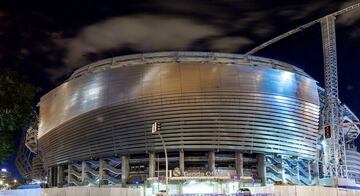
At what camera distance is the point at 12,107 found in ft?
106

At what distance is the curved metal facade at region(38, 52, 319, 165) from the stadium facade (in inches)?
9.0

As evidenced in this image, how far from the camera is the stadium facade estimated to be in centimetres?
10500

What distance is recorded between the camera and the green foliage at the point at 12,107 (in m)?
31.8

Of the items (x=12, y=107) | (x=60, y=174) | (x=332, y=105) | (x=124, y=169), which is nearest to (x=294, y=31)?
(x=332, y=105)

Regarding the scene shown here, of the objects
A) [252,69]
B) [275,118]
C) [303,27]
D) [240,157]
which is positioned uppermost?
[303,27]

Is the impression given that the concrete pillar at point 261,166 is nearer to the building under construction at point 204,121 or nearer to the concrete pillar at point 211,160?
the building under construction at point 204,121

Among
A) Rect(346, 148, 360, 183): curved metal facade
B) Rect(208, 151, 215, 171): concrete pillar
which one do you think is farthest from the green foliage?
Rect(346, 148, 360, 183): curved metal facade

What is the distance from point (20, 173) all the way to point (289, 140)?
122542mm

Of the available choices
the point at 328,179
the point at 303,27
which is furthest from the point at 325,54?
the point at 328,179

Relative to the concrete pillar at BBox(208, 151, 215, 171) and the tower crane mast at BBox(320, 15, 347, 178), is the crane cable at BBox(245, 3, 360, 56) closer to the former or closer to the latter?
the tower crane mast at BBox(320, 15, 347, 178)

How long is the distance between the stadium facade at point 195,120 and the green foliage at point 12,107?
6307cm

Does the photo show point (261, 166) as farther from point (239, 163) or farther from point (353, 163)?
point (353, 163)

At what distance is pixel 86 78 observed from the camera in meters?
120

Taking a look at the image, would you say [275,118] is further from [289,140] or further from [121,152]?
[121,152]
